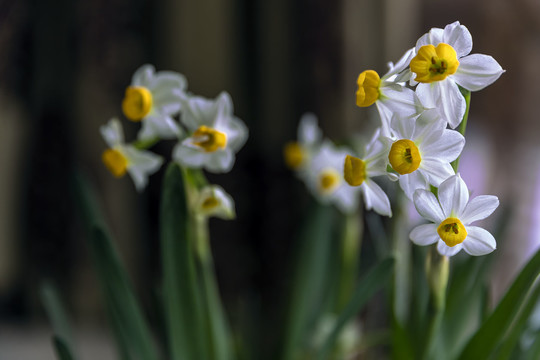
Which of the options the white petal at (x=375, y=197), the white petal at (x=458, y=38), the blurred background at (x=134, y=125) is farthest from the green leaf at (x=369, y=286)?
the blurred background at (x=134, y=125)

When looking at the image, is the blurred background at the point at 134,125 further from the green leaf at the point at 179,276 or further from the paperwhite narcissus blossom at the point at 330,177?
the green leaf at the point at 179,276

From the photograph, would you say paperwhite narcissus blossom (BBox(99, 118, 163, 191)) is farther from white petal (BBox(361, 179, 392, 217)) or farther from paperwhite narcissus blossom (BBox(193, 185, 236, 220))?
white petal (BBox(361, 179, 392, 217))

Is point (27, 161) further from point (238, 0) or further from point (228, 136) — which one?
point (228, 136)

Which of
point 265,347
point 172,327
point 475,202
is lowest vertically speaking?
point 265,347

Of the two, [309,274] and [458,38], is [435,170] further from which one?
[309,274]

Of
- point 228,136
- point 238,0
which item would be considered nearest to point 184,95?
point 228,136
